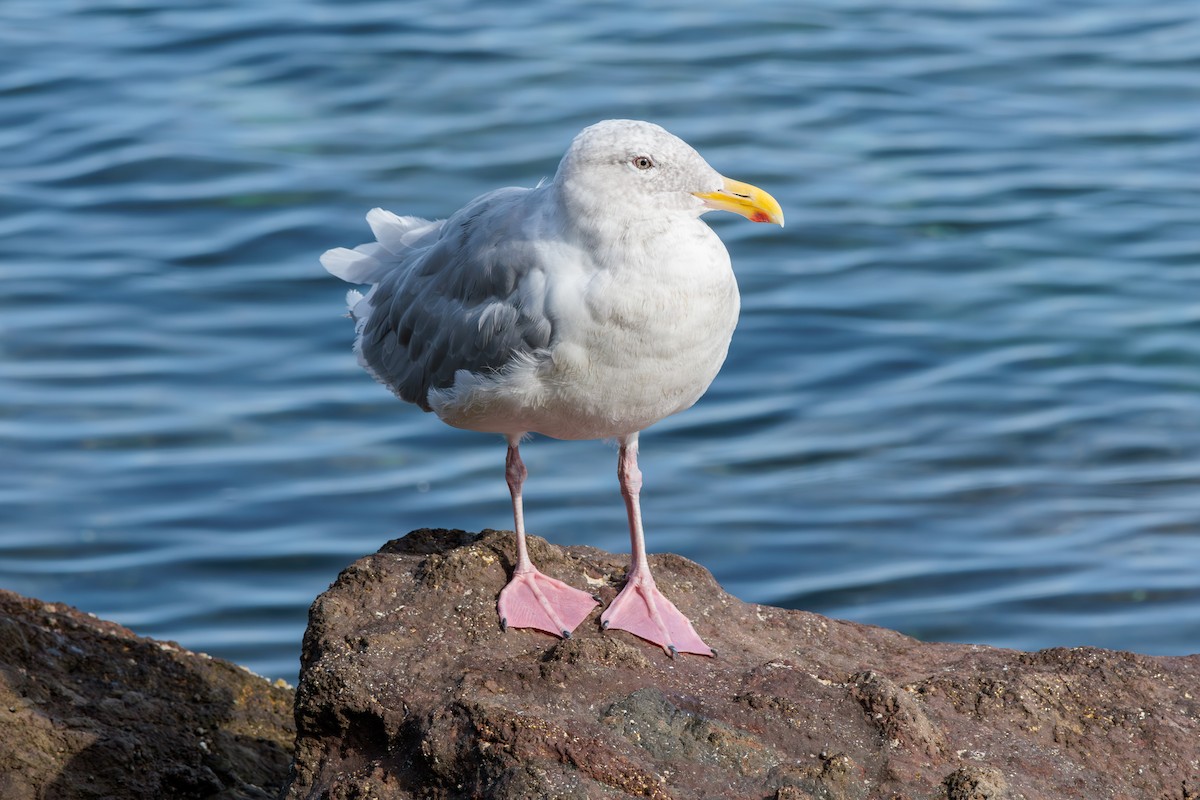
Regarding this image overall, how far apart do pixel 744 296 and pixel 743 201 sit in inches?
263

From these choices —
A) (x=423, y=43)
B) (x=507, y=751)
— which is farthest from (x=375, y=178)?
(x=507, y=751)

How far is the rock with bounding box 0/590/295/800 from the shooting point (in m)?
5.03

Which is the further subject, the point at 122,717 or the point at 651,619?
the point at 122,717

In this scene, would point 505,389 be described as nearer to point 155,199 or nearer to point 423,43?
point 155,199

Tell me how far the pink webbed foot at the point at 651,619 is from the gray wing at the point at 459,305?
2.81 ft

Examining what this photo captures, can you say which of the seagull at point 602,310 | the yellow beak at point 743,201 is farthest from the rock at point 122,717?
the yellow beak at point 743,201

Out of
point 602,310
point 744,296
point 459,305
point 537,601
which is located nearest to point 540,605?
point 537,601

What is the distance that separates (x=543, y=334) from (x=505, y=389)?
0.83 feet

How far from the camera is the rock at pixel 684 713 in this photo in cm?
416

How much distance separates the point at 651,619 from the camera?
514 cm

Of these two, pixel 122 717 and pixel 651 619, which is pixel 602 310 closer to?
pixel 651 619

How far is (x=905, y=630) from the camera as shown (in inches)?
335

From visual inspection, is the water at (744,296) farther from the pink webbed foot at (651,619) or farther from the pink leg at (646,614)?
the pink webbed foot at (651,619)

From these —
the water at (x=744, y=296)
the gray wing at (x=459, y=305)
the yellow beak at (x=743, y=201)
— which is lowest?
the water at (x=744, y=296)
